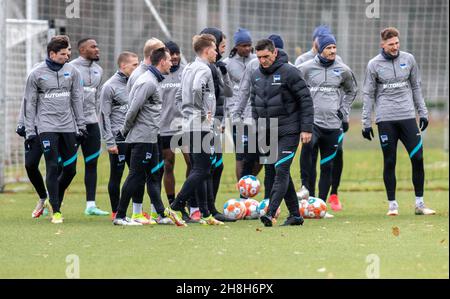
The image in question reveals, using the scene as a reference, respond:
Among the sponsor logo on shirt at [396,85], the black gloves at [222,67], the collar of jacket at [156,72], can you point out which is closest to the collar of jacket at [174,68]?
the black gloves at [222,67]

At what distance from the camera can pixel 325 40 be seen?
13820 millimetres

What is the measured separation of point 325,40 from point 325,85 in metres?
0.63

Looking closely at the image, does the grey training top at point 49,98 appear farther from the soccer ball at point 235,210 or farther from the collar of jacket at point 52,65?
the soccer ball at point 235,210

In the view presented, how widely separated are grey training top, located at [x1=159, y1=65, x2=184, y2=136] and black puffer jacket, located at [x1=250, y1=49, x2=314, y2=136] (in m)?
1.81

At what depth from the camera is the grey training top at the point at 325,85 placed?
46.3 ft

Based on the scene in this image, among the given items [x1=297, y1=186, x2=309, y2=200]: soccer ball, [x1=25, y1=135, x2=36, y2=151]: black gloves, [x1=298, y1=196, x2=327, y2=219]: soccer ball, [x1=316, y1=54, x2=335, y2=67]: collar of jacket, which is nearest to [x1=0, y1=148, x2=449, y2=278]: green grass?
[x1=298, y1=196, x2=327, y2=219]: soccer ball

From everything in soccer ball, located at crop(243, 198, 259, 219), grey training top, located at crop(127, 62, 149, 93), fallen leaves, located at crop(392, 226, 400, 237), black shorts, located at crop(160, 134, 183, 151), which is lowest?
soccer ball, located at crop(243, 198, 259, 219)

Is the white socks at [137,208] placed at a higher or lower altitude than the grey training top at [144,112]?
lower

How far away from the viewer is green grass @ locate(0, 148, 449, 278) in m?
8.80

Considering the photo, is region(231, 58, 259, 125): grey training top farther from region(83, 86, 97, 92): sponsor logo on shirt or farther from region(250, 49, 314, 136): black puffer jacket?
region(83, 86, 97, 92): sponsor logo on shirt

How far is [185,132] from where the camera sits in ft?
41.3

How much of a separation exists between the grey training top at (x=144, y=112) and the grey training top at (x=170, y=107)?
1.10 metres

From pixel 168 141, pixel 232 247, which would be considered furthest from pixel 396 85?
pixel 232 247
